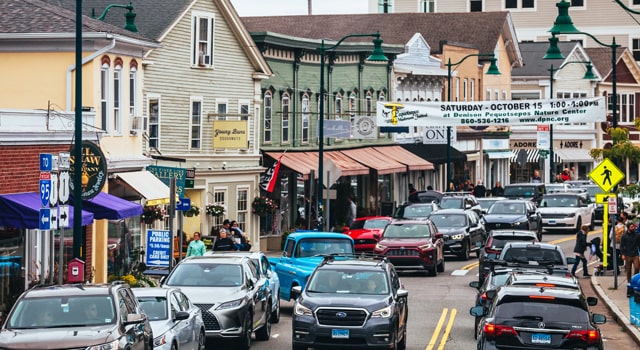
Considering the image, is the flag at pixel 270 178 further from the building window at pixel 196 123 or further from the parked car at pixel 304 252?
the parked car at pixel 304 252

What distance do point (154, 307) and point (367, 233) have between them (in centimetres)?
2408

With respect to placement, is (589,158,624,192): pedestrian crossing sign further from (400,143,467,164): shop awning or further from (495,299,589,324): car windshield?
(400,143,467,164): shop awning

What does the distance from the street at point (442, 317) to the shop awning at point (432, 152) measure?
2698cm

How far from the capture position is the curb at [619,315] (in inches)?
1011

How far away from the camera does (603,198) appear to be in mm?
36594

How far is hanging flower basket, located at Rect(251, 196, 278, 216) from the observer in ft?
158

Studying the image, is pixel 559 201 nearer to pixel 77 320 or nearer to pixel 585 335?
pixel 585 335

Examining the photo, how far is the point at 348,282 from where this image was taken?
75.2 feet

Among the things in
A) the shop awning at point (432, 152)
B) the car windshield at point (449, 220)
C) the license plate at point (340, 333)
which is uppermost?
the shop awning at point (432, 152)

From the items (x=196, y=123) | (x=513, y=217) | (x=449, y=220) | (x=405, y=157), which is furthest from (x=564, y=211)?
(x=196, y=123)

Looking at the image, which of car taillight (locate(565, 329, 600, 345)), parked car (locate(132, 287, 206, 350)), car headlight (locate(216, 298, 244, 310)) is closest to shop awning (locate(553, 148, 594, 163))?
car headlight (locate(216, 298, 244, 310))

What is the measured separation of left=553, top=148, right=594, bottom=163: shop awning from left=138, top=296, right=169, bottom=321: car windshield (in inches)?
2958

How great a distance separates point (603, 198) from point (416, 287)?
5945mm

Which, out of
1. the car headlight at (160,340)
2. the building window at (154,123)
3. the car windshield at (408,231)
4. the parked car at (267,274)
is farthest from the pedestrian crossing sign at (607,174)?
the car headlight at (160,340)
